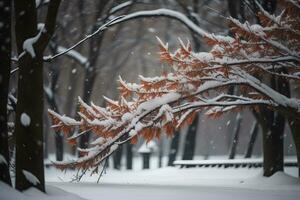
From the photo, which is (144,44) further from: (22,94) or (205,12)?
(22,94)

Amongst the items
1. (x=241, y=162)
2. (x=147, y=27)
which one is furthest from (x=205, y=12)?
(x=241, y=162)

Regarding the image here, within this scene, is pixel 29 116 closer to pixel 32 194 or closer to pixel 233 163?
pixel 32 194

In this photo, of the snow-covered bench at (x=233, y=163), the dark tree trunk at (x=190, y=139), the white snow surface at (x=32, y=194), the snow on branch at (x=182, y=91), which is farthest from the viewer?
the dark tree trunk at (x=190, y=139)

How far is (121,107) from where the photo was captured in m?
8.96

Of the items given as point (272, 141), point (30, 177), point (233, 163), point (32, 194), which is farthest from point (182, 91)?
point (233, 163)

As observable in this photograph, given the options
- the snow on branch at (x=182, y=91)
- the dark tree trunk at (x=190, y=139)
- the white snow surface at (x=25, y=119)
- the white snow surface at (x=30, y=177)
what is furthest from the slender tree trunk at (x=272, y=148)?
the white snow surface at (x=25, y=119)

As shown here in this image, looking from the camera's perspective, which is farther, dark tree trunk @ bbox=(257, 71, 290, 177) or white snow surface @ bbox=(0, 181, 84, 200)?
dark tree trunk @ bbox=(257, 71, 290, 177)

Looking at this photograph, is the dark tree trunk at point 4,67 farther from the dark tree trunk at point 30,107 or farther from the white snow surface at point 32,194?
the white snow surface at point 32,194

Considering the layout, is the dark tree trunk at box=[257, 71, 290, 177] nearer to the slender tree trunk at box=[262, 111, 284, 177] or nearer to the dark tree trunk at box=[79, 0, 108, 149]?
the slender tree trunk at box=[262, 111, 284, 177]

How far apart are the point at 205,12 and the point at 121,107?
50.1ft

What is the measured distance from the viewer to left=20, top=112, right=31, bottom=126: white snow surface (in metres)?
6.89

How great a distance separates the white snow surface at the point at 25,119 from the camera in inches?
271

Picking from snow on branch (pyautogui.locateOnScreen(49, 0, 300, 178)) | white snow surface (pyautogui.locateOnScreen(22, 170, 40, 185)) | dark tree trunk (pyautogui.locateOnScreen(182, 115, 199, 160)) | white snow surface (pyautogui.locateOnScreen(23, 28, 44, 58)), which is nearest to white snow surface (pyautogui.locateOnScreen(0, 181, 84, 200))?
white snow surface (pyautogui.locateOnScreen(22, 170, 40, 185))

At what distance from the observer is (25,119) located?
689 centimetres
